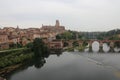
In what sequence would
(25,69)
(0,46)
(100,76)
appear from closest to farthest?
1. (100,76)
2. (25,69)
3. (0,46)

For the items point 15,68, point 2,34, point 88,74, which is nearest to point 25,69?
point 15,68

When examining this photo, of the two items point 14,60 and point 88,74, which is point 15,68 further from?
point 88,74

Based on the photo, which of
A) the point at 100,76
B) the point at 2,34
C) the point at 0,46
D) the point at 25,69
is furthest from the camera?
the point at 2,34

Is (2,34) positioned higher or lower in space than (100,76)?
higher

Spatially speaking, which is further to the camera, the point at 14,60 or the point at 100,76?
the point at 14,60

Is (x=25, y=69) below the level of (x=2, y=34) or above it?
below

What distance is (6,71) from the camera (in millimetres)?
17312

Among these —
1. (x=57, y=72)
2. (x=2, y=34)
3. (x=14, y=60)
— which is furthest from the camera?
(x=2, y=34)

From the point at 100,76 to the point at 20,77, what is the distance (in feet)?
16.7

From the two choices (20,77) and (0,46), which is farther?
(0,46)

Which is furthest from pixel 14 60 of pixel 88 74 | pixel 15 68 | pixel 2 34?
pixel 2 34

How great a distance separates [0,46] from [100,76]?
48.5ft

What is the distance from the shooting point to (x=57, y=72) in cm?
1695

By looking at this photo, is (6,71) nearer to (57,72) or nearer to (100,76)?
(57,72)
